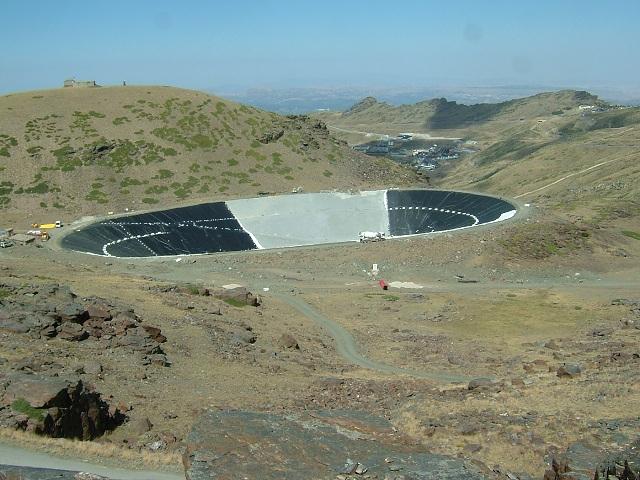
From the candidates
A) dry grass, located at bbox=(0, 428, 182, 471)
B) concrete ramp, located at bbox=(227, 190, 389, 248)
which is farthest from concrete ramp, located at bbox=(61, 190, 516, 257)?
dry grass, located at bbox=(0, 428, 182, 471)

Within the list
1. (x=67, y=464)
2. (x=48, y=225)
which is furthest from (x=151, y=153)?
(x=67, y=464)

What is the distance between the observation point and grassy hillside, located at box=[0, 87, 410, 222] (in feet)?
310

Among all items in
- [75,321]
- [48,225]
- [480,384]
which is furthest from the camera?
[48,225]

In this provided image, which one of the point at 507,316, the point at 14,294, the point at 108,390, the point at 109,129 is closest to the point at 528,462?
the point at 108,390

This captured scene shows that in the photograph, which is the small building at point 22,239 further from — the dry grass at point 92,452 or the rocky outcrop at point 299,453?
the rocky outcrop at point 299,453

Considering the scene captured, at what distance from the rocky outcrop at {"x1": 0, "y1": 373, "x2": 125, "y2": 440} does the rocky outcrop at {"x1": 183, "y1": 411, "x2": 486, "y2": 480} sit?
19.0 feet

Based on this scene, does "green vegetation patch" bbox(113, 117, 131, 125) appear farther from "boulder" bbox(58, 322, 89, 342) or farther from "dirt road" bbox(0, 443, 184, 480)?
"dirt road" bbox(0, 443, 184, 480)

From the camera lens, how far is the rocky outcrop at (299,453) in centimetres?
1448

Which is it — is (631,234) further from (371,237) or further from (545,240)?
(371,237)

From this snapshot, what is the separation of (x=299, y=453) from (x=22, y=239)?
61.5m

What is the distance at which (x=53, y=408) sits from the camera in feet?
65.7

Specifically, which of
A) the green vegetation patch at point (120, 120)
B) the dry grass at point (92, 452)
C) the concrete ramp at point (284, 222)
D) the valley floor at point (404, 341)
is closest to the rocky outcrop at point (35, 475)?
the dry grass at point (92, 452)

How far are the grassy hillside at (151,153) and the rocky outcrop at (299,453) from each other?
3065 inches

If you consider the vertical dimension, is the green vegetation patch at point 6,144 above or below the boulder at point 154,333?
above
